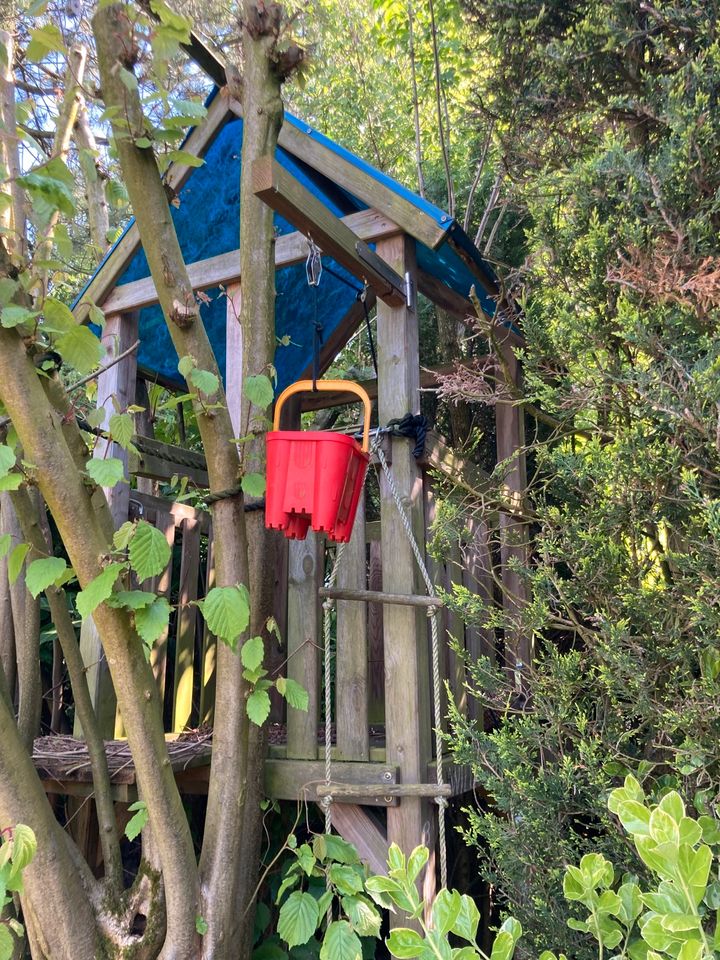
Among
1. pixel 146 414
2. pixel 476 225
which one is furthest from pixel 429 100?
pixel 146 414

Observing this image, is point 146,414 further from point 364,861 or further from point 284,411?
point 364,861

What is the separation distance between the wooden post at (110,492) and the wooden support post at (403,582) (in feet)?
3.15

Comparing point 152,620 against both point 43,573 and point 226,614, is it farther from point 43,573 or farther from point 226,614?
point 43,573

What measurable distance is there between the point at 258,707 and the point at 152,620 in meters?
0.40

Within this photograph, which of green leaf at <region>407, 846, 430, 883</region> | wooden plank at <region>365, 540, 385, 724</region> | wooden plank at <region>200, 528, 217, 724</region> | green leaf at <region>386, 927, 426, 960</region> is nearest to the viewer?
green leaf at <region>386, 927, 426, 960</region>

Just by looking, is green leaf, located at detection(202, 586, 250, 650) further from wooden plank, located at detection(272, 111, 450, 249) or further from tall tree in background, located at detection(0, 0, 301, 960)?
wooden plank, located at detection(272, 111, 450, 249)

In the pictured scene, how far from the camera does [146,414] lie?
4.44 metres

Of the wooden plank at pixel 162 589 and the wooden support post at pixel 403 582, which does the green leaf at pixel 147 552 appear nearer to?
the wooden support post at pixel 403 582

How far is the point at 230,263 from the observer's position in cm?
323

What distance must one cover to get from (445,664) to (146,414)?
2372 mm

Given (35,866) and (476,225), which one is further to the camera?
(476,225)

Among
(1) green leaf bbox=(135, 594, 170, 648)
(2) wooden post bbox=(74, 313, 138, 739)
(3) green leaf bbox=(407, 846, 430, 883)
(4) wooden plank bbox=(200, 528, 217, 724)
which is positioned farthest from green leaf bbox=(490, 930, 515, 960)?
(4) wooden plank bbox=(200, 528, 217, 724)

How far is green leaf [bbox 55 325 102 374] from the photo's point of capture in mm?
1924

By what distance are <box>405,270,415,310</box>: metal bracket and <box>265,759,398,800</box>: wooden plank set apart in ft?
5.13
